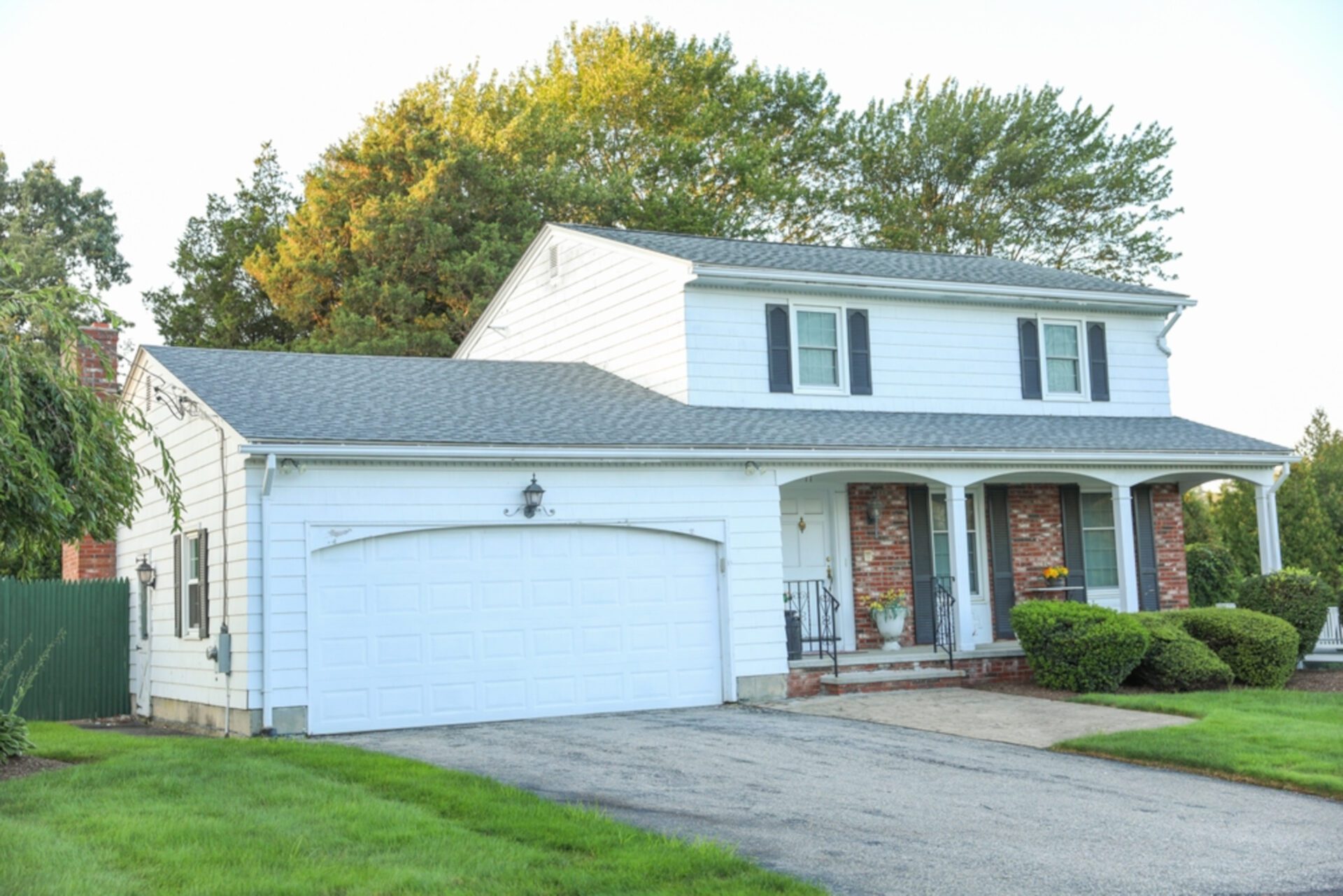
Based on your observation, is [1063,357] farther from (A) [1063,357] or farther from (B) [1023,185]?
(B) [1023,185]

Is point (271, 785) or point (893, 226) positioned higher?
point (893, 226)

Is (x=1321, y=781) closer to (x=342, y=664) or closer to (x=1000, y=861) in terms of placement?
(x=1000, y=861)

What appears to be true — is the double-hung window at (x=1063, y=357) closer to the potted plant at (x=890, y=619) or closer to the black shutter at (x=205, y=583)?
the potted plant at (x=890, y=619)

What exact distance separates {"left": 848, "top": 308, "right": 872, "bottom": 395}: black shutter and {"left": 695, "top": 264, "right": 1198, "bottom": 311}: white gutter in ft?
1.76

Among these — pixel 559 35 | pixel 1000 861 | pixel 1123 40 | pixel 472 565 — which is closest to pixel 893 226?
pixel 559 35

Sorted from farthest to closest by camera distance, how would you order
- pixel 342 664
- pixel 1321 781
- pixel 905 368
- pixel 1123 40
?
pixel 1123 40 < pixel 905 368 < pixel 342 664 < pixel 1321 781

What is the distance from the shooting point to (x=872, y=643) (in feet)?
61.3

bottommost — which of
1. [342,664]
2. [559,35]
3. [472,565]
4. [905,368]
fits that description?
[342,664]

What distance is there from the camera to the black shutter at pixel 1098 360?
21188 millimetres

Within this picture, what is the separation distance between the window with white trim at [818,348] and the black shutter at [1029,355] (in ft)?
10.7

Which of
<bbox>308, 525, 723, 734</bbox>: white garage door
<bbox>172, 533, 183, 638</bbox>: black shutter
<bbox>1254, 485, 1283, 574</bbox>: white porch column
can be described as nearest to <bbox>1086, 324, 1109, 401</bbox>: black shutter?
<bbox>1254, 485, 1283, 574</bbox>: white porch column

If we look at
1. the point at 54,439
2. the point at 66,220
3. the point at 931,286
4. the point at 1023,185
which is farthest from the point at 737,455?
the point at 66,220

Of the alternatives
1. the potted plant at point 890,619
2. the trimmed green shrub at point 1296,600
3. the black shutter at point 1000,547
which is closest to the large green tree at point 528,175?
the black shutter at point 1000,547

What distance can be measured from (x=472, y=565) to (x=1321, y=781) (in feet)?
28.2
